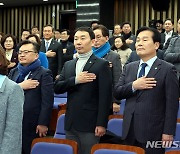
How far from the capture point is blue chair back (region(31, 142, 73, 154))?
8.17ft

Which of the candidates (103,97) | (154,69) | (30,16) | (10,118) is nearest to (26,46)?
(103,97)

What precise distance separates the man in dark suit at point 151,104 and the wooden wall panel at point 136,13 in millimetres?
7899

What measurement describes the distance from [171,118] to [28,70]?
1389 mm

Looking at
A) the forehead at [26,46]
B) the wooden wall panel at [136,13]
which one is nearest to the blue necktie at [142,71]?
the forehead at [26,46]

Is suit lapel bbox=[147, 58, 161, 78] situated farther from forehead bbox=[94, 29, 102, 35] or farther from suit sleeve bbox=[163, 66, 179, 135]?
forehead bbox=[94, 29, 102, 35]

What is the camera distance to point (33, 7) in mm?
13641

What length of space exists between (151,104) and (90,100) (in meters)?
0.53

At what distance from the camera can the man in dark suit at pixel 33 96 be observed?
10.7 feet

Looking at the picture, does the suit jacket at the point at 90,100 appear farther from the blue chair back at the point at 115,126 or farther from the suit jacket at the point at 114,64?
the suit jacket at the point at 114,64

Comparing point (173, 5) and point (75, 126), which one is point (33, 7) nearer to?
point (173, 5)

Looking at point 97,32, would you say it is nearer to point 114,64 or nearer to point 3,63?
point 114,64

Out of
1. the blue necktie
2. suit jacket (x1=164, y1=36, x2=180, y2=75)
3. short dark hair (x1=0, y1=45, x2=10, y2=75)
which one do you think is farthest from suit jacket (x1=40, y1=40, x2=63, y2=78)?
short dark hair (x1=0, y1=45, x2=10, y2=75)

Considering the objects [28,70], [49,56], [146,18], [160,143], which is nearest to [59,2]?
[146,18]

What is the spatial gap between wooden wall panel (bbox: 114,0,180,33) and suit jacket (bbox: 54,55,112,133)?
7682 mm
